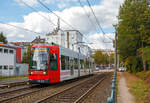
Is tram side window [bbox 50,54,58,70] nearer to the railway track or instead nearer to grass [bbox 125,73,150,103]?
the railway track

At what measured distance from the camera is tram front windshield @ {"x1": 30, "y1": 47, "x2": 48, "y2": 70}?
15.4 m

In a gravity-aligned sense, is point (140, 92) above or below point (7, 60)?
below

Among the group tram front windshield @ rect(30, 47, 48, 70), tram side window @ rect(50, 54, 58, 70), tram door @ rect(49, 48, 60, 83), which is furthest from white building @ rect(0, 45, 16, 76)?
tram side window @ rect(50, 54, 58, 70)

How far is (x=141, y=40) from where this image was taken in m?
29.7

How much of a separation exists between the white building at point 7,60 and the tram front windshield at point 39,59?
19241mm

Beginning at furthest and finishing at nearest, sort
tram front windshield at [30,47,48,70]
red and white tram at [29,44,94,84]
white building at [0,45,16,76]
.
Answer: white building at [0,45,16,76] < tram front windshield at [30,47,48,70] < red and white tram at [29,44,94,84]

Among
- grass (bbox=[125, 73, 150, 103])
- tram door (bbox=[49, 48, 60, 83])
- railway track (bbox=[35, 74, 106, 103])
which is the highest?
tram door (bbox=[49, 48, 60, 83])

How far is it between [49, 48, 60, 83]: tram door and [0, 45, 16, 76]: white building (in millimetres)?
19633

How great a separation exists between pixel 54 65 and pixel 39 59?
1225mm

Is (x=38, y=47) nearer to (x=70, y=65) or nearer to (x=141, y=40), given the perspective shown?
(x=70, y=65)

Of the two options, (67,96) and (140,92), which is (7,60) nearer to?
(67,96)

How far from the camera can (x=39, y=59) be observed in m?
15.6

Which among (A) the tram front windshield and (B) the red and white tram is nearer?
(B) the red and white tram

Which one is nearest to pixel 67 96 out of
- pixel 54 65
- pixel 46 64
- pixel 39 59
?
pixel 46 64
